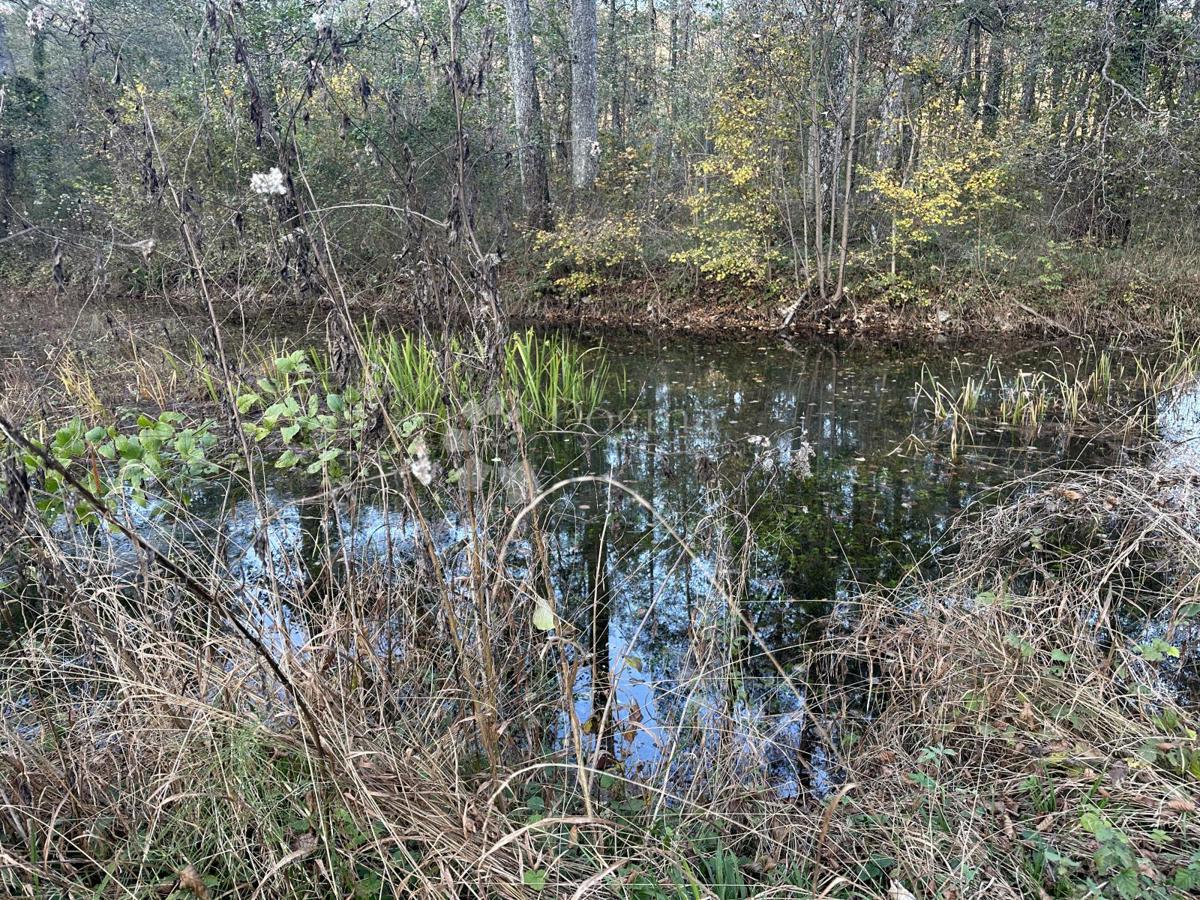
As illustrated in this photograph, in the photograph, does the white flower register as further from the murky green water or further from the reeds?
the murky green water

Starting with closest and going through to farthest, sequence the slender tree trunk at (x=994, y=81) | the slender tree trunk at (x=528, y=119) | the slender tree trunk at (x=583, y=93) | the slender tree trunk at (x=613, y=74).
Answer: the slender tree trunk at (x=528, y=119), the slender tree trunk at (x=583, y=93), the slender tree trunk at (x=994, y=81), the slender tree trunk at (x=613, y=74)

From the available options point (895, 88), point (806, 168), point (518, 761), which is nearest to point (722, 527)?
point (518, 761)

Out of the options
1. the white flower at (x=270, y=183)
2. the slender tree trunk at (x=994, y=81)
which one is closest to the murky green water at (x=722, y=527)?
the white flower at (x=270, y=183)

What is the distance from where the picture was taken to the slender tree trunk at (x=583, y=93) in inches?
500

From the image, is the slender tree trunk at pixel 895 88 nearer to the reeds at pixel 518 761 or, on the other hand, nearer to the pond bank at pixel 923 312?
the pond bank at pixel 923 312

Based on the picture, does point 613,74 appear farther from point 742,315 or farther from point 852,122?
point 852,122

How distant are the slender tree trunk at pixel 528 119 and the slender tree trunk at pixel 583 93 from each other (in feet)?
1.79

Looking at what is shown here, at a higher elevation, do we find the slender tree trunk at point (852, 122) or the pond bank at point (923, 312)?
the slender tree trunk at point (852, 122)

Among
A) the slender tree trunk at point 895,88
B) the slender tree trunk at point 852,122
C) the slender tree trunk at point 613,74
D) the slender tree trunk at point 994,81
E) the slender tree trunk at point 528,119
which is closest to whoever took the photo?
the slender tree trunk at point 852,122

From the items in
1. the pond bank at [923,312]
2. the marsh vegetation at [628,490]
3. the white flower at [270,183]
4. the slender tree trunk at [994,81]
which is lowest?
the pond bank at [923,312]

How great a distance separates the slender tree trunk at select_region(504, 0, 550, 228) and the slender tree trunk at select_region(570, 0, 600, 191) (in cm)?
54

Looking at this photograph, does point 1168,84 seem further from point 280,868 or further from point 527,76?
point 280,868

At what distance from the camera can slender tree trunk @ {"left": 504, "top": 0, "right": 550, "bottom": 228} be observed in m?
12.5

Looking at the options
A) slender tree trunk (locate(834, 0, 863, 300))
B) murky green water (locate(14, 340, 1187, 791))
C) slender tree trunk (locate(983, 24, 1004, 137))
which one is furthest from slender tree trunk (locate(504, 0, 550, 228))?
slender tree trunk (locate(983, 24, 1004, 137))
